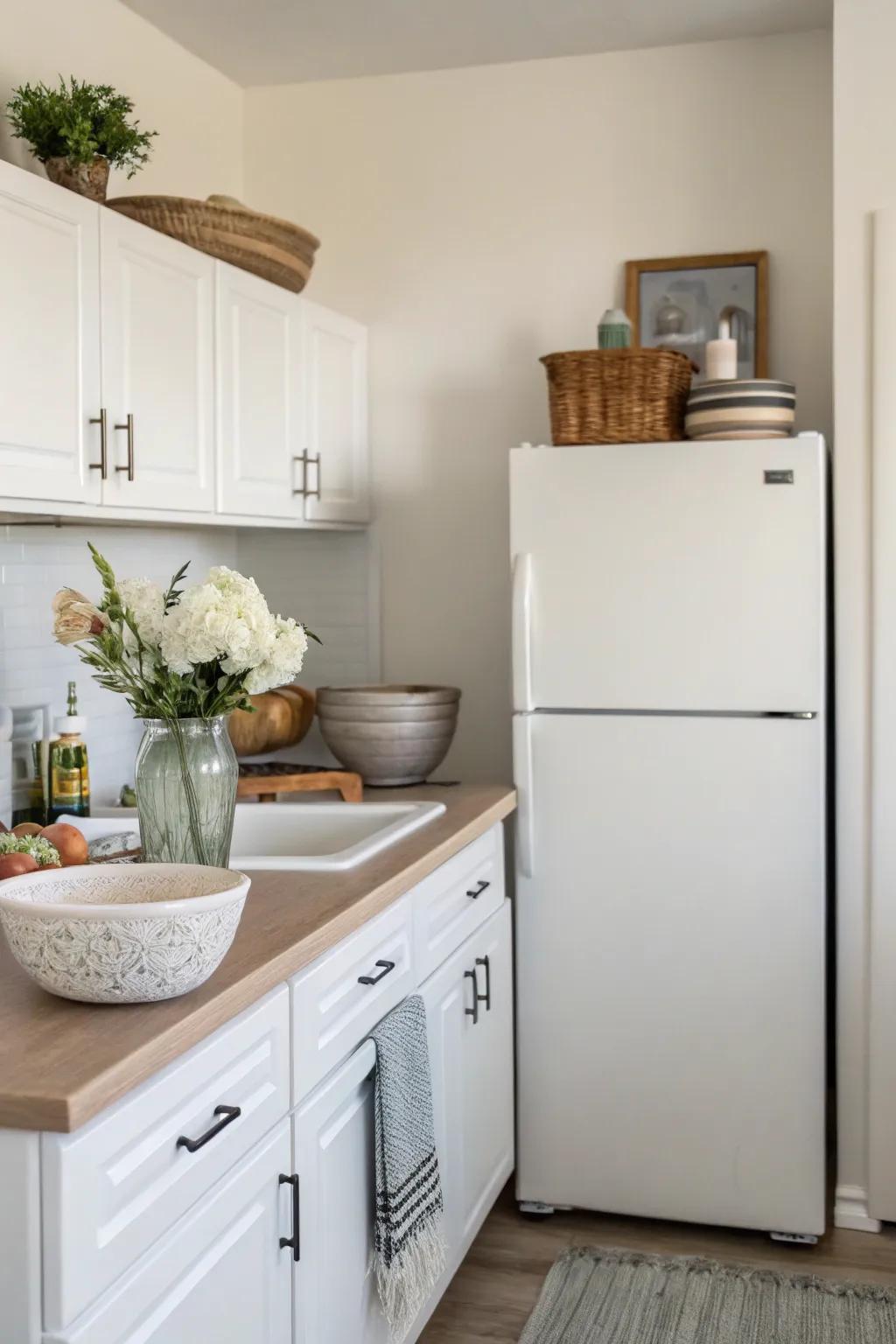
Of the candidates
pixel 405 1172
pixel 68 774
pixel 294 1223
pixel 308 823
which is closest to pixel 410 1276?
pixel 405 1172

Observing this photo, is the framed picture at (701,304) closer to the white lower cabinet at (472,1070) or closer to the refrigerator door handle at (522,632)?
the refrigerator door handle at (522,632)

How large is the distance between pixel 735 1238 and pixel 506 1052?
639 mm

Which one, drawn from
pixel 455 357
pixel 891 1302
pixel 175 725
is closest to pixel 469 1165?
pixel 891 1302

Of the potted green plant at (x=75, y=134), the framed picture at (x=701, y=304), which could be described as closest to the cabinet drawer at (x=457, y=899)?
the framed picture at (x=701, y=304)

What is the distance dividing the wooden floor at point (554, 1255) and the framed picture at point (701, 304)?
195cm

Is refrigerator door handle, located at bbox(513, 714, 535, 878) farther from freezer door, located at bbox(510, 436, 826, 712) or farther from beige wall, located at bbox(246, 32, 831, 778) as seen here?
beige wall, located at bbox(246, 32, 831, 778)

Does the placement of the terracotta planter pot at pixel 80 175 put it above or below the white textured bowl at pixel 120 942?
above

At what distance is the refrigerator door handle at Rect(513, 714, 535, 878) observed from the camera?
308 cm

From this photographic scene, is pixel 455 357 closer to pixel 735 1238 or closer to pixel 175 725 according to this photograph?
pixel 175 725

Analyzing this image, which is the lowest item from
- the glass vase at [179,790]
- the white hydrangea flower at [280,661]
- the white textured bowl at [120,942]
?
the white textured bowl at [120,942]

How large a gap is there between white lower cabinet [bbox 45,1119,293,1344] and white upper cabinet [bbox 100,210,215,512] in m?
1.21

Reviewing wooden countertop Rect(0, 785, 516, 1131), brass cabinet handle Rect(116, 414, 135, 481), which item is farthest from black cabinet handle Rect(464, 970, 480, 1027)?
brass cabinet handle Rect(116, 414, 135, 481)

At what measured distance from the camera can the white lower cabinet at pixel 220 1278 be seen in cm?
144

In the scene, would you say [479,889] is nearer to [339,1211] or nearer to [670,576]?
[670,576]
